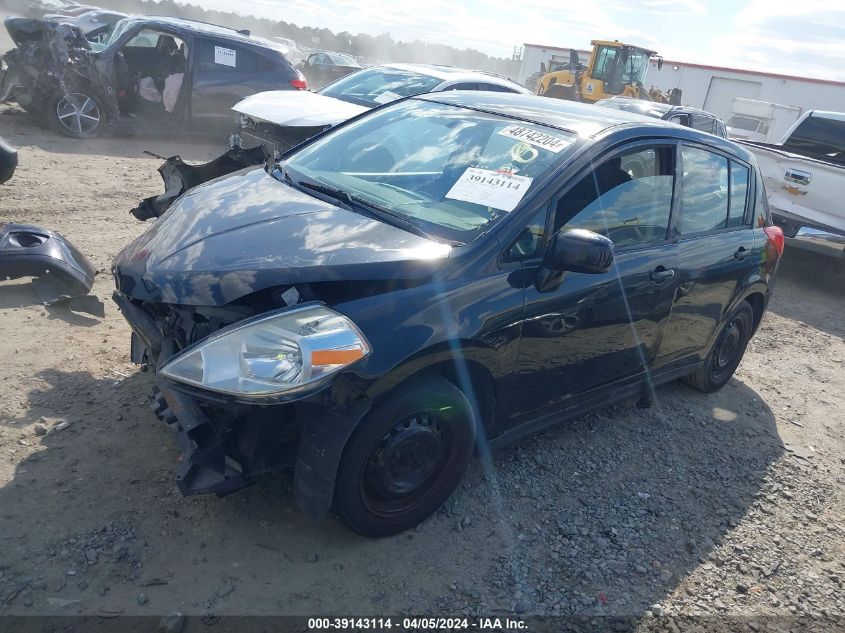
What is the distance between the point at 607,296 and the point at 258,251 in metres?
1.70

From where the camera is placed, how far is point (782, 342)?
6355 mm

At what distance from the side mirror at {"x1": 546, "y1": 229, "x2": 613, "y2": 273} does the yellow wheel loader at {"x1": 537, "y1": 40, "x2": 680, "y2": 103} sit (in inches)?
777

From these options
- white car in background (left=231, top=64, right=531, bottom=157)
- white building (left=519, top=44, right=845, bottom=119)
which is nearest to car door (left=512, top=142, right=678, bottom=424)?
white car in background (left=231, top=64, right=531, bottom=157)

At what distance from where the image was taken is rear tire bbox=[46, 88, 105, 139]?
935cm

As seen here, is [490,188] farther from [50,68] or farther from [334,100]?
[50,68]

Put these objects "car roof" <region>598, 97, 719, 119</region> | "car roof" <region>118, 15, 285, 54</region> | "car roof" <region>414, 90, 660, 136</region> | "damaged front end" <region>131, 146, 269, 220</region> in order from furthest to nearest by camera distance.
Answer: "car roof" <region>598, 97, 719, 119</region>, "car roof" <region>118, 15, 285, 54</region>, "damaged front end" <region>131, 146, 269, 220</region>, "car roof" <region>414, 90, 660, 136</region>

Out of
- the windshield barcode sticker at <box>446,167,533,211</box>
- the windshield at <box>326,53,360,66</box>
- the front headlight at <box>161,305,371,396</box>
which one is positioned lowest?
the windshield at <box>326,53,360,66</box>

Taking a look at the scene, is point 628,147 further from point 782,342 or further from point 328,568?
point 782,342

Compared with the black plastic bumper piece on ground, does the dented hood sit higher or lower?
higher

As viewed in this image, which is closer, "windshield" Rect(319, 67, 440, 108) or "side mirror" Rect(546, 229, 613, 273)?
"side mirror" Rect(546, 229, 613, 273)

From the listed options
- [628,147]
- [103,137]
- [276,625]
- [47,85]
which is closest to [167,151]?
[103,137]

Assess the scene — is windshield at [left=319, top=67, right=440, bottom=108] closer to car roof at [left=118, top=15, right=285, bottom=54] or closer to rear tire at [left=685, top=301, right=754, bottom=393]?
car roof at [left=118, top=15, right=285, bottom=54]

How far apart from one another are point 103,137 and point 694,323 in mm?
8940

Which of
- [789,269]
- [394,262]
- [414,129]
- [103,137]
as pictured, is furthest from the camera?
[103,137]
